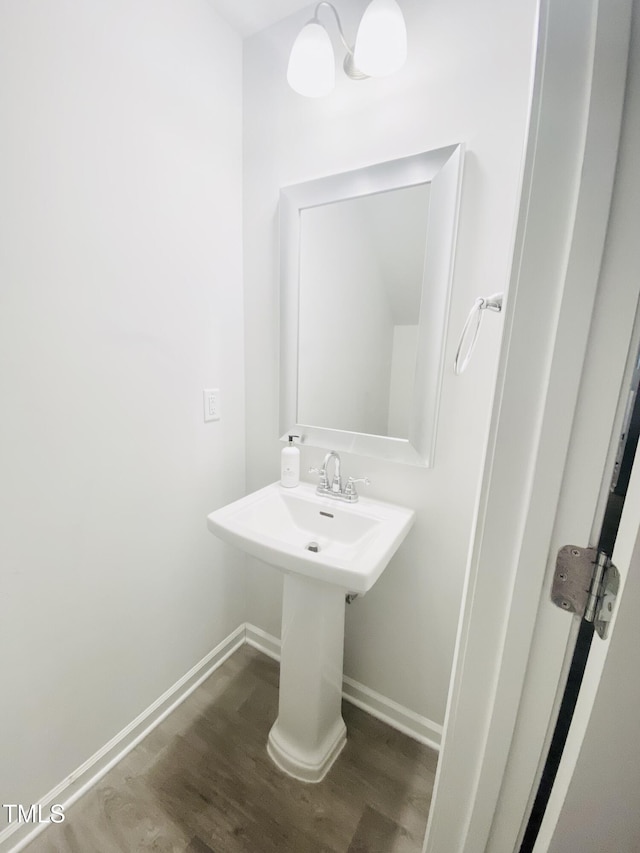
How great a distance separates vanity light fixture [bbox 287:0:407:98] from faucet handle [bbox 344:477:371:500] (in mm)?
1210

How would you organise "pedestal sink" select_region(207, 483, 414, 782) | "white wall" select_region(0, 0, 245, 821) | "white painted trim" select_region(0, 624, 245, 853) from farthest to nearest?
"pedestal sink" select_region(207, 483, 414, 782) → "white painted trim" select_region(0, 624, 245, 853) → "white wall" select_region(0, 0, 245, 821)

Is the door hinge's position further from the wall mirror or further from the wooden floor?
the wooden floor

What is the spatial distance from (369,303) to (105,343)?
0.85 metres

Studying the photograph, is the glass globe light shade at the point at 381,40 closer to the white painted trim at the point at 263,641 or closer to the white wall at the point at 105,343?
the white wall at the point at 105,343

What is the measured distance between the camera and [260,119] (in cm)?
125

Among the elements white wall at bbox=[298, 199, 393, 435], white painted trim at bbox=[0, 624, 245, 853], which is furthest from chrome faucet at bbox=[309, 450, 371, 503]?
white painted trim at bbox=[0, 624, 245, 853]

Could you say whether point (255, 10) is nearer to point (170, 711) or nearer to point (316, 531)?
point (316, 531)

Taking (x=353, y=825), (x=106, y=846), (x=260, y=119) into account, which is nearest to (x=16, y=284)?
(x=260, y=119)

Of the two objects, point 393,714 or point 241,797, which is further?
point 393,714

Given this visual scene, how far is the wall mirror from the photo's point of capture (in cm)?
103

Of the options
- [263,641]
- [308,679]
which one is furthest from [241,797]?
[263,641]

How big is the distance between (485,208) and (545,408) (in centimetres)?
82

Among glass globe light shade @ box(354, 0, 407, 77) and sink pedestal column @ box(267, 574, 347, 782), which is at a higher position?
glass globe light shade @ box(354, 0, 407, 77)

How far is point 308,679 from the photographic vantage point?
1114 mm
